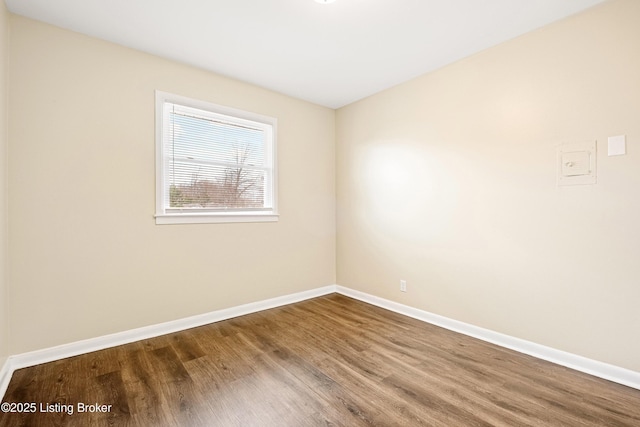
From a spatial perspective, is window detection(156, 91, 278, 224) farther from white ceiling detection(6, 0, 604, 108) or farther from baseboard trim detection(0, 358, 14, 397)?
baseboard trim detection(0, 358, 14, 397)

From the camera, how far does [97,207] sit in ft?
7.84

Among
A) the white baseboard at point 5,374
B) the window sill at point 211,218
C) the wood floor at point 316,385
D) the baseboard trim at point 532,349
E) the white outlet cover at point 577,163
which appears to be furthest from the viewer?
the window sill at point 211,218

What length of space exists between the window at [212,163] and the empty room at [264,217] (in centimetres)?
2

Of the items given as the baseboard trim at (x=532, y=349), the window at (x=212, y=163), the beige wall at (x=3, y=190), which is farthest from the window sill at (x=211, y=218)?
the baseboard trim at (x=532, y=349)

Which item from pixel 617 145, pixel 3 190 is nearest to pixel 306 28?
pixel 617 145

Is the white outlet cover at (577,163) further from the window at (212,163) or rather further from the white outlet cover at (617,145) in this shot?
the window at (212,163)

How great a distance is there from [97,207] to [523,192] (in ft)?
11.8

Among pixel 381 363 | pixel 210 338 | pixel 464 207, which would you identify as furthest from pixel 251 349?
pixel 464 207

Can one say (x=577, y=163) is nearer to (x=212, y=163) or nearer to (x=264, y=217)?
(x=264, y=217)

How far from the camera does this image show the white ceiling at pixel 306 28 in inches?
79.9

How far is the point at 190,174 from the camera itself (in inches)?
115

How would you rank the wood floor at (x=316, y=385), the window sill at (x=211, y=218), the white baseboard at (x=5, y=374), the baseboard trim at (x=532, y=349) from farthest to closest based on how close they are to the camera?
1. the window sill at (x=211, y=218)
2. the baseboard trim at (x=532, y=349)
3. the white baseboard at (x=5, y=374)
4. the wood floor at (x=316, y=385)

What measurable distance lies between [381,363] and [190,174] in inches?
98.7

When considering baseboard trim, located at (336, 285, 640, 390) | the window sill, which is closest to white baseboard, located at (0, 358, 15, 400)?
the window sill
